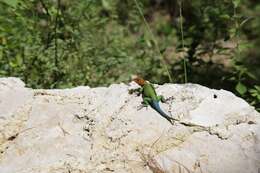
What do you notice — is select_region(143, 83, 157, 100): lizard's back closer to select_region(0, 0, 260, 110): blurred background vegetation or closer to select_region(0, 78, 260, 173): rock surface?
select_region(0, 78, 260, 173): rock surface

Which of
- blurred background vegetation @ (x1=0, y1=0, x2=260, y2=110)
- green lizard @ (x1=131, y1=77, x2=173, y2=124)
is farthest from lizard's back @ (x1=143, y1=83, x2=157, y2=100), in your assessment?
blurred background vegetation @ (x1=0, y1=0, x2=260, y2=110)

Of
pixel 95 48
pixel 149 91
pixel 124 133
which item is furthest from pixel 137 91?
pixel 95 48

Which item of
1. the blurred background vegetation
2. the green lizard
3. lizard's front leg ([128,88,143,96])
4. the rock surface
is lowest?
the rock surface

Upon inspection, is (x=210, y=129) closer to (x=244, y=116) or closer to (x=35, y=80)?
(x=244, y=116)

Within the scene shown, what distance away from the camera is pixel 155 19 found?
7719 millimetres

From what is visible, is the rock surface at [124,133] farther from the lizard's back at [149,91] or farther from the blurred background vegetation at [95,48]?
the blurred background vegetation at [95,48]

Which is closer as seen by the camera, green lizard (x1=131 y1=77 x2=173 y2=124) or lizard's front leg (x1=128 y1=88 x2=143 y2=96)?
green lizard (x1=131 y1=77 x2=173 y2=124)

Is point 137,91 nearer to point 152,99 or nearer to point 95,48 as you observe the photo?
point 152,99

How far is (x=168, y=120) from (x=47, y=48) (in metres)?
1.71

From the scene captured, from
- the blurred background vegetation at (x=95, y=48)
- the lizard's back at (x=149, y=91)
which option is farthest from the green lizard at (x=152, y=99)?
the blurred background vegetation at (x=95, y=48)

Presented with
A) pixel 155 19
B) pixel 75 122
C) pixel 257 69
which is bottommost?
pixel 75 122

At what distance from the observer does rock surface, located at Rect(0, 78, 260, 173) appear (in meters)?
2.46

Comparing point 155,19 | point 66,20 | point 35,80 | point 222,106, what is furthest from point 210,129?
point 155,19

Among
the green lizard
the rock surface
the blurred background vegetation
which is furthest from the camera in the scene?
the blurred background vegetation
